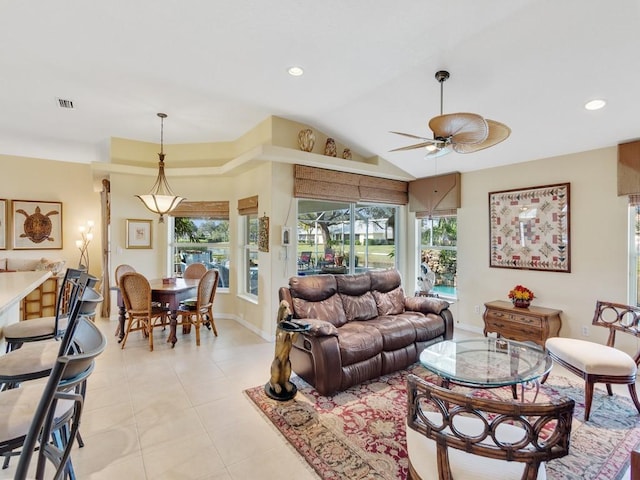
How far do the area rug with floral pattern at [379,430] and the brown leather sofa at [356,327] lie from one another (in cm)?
20

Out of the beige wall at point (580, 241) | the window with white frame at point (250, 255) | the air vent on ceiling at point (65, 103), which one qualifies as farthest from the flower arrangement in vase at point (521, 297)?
the air vent on ceiling at point (65, 103)

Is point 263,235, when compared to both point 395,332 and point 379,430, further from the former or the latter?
point 379,430

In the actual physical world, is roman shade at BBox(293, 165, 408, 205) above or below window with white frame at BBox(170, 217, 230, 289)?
above

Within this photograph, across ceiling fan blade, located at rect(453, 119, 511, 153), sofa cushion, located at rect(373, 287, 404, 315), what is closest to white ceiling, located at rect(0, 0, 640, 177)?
ceiling fan blade, located at rect(453, 119, 511, 153)

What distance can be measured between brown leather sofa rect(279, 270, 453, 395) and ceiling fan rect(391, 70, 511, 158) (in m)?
1.87

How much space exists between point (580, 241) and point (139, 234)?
6.42 metres

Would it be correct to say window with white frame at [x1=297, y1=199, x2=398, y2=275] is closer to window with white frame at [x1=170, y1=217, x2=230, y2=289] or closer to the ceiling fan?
window with white frame at [x1=170, y1=217, x2=230, y2=289]

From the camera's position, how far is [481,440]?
124cm

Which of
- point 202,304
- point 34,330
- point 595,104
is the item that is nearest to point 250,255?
point 202,304

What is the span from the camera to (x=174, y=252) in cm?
581

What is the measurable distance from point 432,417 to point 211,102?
4009 millimetres

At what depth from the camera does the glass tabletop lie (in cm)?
233

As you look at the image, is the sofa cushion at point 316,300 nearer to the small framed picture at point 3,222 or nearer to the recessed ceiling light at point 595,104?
the recessed ceiling light at point 595,104

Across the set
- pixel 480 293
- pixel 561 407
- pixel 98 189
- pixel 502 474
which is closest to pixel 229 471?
pixel 502 474
